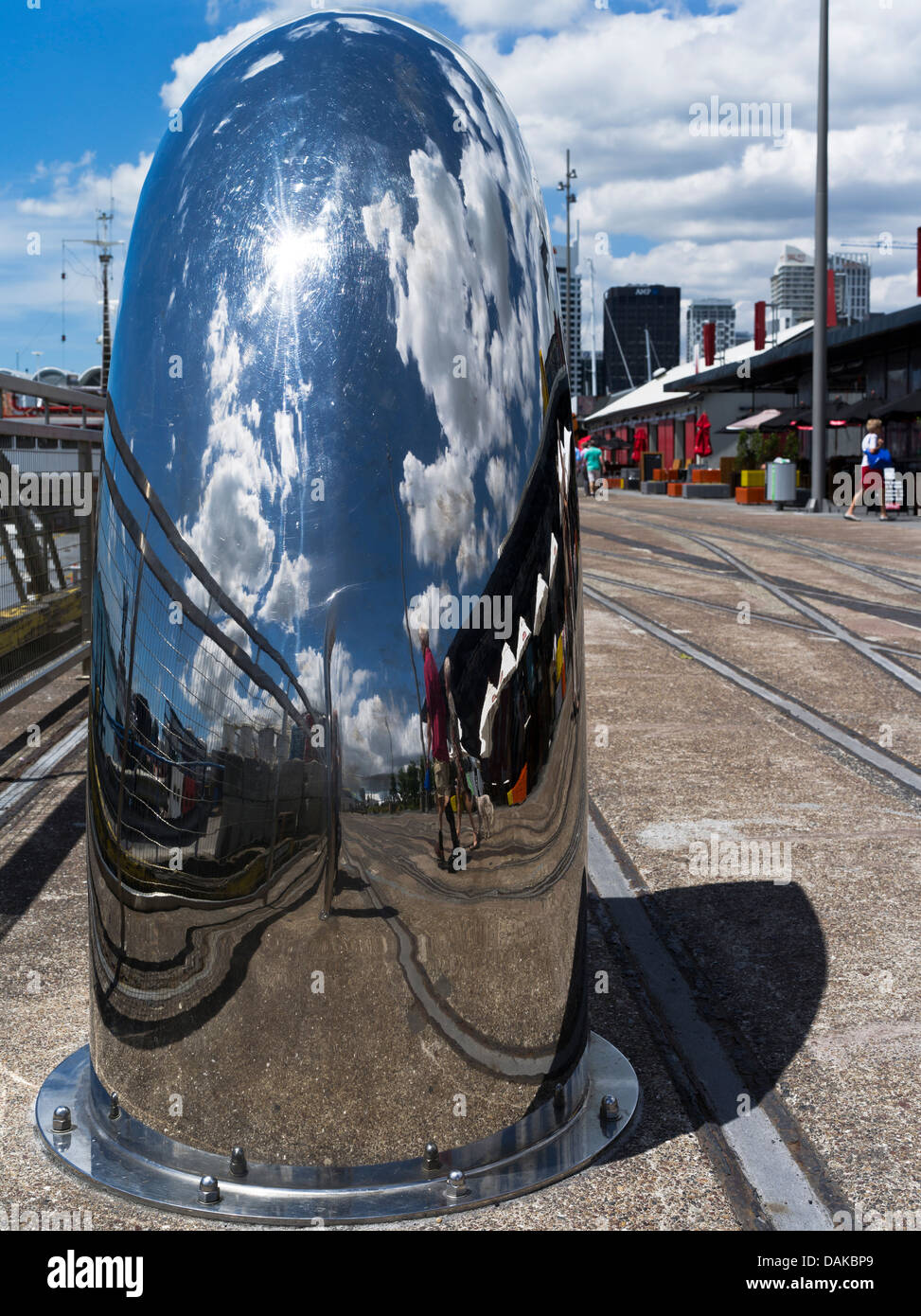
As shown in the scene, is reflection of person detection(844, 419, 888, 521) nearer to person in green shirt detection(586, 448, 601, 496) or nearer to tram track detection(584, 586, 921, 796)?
person in green shirt detection(586, 448, 601, 496)

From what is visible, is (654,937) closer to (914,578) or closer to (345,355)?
(345,355)

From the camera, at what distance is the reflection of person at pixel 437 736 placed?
→ 7.94 feet

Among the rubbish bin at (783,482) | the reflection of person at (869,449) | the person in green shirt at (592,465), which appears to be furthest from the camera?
the person in green shirt at (592,465)

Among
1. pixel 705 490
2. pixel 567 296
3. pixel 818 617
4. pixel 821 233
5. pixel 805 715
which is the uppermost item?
pixel 567 296

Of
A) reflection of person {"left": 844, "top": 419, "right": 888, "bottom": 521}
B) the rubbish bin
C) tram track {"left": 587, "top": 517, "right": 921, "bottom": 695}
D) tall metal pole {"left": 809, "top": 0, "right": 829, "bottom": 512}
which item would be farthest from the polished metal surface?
the rubbish bin

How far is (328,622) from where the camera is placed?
93.9 inches

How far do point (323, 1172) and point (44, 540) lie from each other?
5737 millimetres

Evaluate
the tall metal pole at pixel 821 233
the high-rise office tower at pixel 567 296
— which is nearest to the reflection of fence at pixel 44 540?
the high-rise office tower at pixel 567 296

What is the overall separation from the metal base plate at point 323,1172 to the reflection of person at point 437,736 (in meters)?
0.65

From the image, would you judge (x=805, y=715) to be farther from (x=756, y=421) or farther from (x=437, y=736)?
(x=756, y=421)

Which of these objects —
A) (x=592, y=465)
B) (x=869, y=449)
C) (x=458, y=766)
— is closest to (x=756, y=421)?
(x=592, y=465)

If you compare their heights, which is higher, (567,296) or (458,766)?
(567,296)

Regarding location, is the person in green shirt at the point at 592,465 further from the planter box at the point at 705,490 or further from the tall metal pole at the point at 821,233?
the planter box at the point at 705,490
